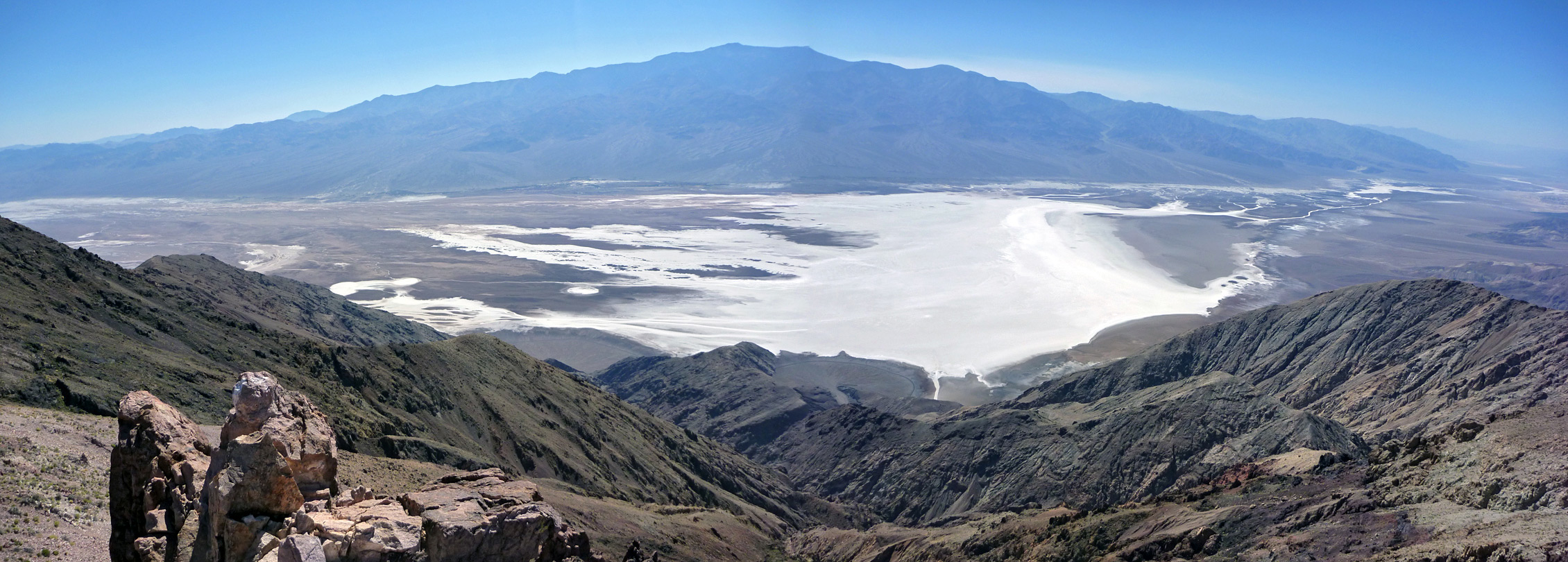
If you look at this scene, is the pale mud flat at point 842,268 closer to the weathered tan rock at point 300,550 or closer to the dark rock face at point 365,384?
the dark rock face at point 365,384

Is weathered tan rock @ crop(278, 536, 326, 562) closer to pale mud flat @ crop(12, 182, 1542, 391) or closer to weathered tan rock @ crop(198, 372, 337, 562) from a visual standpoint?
weathered tan rock @ crop(198, 372, 337, 562)

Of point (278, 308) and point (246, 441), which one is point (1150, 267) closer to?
point (278, 308)

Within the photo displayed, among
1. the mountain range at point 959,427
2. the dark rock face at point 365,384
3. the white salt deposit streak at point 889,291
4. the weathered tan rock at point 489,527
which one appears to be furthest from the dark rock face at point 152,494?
the white salt deposit streak at point 889,291

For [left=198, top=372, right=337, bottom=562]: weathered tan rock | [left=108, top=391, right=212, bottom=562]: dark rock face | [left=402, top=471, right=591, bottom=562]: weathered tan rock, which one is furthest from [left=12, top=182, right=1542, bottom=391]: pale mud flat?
[left=108, top=391, right=212, bottom=562]: dark rock face

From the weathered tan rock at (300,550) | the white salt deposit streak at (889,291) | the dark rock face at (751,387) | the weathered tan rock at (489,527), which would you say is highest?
the weathered tan rock at (300,550)

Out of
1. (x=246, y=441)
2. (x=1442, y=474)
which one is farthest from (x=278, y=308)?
(x=1442, y=474)

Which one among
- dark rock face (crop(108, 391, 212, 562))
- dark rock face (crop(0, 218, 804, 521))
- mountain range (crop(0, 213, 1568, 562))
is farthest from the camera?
dark rock face (crop(0, 218, 804, 521))
